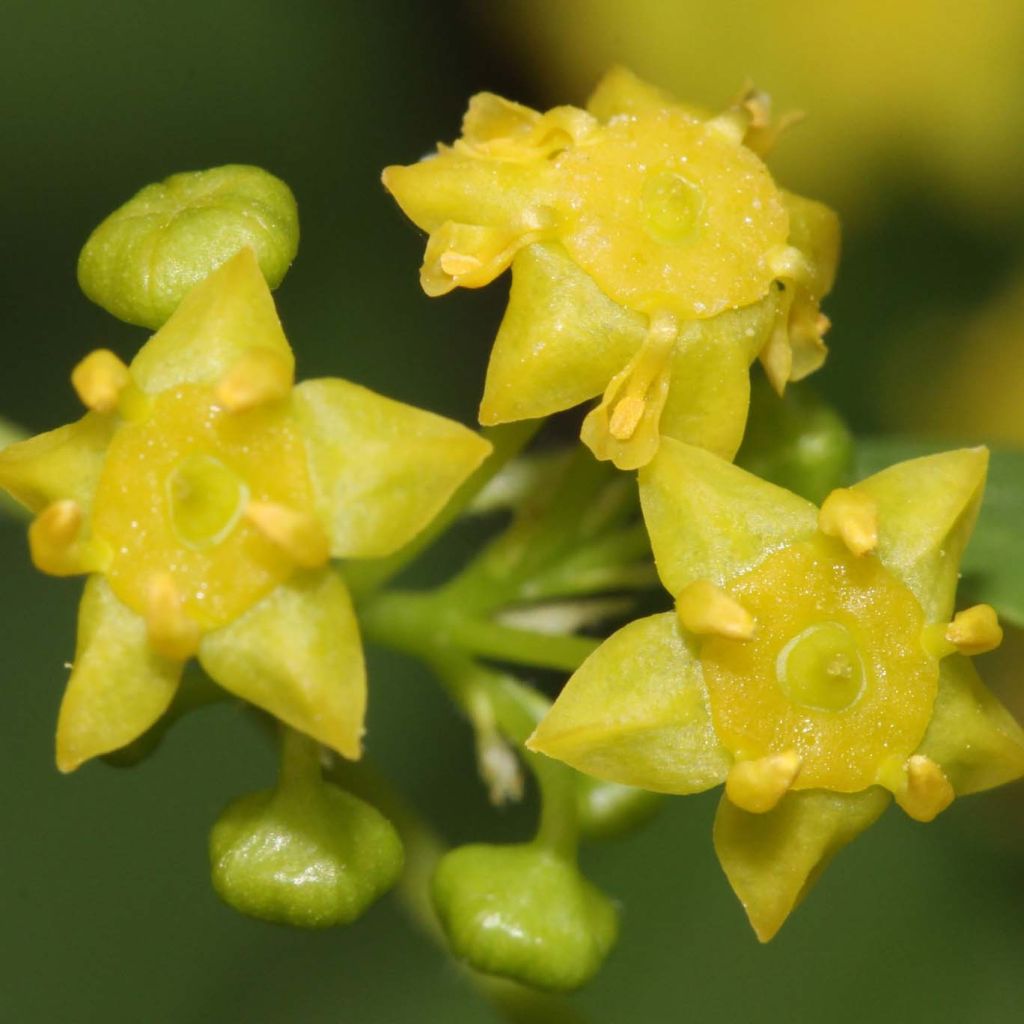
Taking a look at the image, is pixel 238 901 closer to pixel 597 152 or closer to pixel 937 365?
pixel 597 152

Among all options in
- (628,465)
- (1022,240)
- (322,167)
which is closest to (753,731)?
(628,465)

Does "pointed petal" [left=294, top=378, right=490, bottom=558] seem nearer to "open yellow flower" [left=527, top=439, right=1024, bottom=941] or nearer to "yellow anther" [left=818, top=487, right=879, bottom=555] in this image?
"open yellow flower" [left=527, top=439, right=1024, bottom=941]

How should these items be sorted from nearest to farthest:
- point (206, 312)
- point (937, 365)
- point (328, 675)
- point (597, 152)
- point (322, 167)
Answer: point (328, 675), point (206, 312), point (597, 152), point (322, 167), point (937, 365)

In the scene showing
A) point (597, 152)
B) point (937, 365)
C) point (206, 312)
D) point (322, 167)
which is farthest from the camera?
point (937, 365)

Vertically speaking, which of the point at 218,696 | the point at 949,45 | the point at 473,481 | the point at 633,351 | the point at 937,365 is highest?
the point at 633,351

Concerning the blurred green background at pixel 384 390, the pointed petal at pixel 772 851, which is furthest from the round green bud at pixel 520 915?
the blurred green background at pixel 384 390

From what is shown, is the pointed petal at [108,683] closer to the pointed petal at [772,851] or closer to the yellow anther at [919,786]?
the pointed petal at [772,851]

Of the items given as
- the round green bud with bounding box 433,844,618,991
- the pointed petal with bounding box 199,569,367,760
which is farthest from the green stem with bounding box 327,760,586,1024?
the pointed petal with bounding box 199,569,367,760
